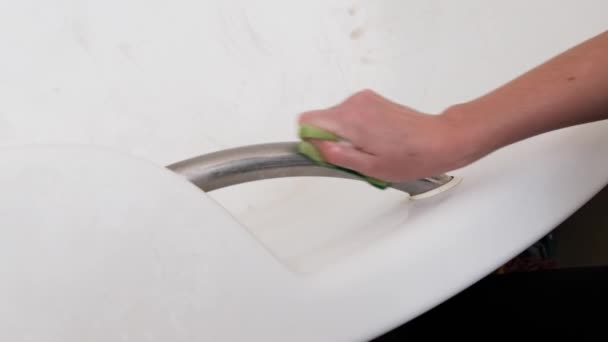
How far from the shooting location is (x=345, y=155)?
1.39 ft

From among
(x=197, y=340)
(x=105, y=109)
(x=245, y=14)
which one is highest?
(x=245, y=14)

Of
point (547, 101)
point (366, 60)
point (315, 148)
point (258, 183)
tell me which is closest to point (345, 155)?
point (315, 148)

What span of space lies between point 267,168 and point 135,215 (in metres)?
0.12

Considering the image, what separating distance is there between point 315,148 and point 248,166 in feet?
0.21

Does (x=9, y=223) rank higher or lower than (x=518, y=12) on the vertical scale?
lower

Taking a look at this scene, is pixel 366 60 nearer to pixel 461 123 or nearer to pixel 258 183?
pixel 258 183

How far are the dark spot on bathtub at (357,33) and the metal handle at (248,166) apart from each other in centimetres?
43

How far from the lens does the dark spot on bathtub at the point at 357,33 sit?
0.87 m

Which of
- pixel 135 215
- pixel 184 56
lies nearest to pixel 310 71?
pixel 184 56

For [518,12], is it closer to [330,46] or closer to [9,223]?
[330,46]

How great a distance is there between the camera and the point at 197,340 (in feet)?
1.28

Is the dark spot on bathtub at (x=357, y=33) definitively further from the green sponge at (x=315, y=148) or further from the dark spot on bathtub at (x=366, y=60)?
the green sponge at (x=315, y=148)

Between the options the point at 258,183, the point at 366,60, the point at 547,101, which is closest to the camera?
the point at 547,101

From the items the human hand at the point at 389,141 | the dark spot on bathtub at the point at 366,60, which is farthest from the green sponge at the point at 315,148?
the dark spot on bathtub at the point at 366,60
